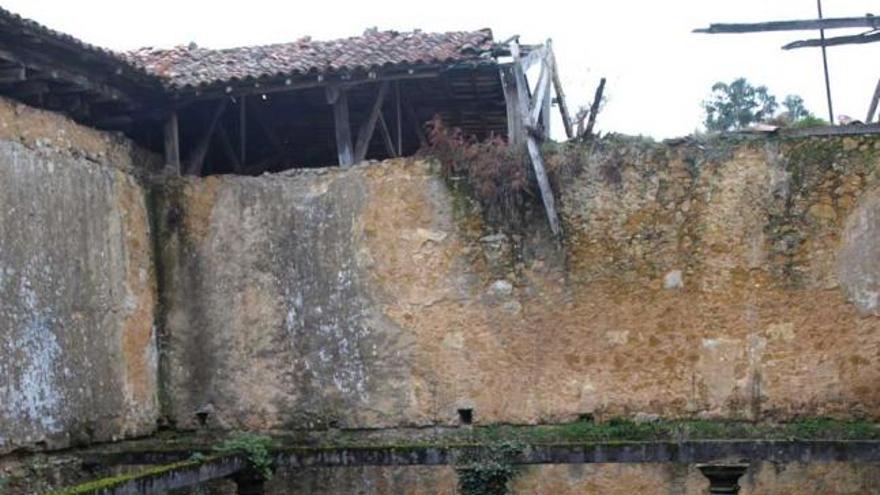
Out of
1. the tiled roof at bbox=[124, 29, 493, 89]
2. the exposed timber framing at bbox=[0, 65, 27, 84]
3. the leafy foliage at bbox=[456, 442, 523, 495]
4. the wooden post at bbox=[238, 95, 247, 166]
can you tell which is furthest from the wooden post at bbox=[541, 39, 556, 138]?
the exposed timber framing at bbox=[0, 65, 27, 84]

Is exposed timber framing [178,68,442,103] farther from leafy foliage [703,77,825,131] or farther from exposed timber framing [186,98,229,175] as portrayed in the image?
leafy foliage [703,77,825,131]

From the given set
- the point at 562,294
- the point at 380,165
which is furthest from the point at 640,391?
the point at 380,165

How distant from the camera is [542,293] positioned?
10.8 metres

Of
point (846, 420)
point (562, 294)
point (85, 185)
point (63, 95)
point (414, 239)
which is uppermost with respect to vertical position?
point (63, 95)

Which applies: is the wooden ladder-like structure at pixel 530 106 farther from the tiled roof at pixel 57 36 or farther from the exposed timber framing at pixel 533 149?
the tiled roof at pixel 57 36

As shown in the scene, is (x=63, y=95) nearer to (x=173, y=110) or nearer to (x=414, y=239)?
(x=173, y=110)

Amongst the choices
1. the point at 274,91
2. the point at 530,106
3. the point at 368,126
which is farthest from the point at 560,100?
the point at 274,91

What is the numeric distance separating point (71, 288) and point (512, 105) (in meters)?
Answer: 4.80

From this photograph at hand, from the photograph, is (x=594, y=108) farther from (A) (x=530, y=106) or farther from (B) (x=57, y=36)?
(B) (x=57, y=36)

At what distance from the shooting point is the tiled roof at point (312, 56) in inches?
426

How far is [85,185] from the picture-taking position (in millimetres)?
10453

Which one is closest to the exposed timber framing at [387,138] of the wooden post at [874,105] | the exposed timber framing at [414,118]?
the exposed timber framing at [414,118]

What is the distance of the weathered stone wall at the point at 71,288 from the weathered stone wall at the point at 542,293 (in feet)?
1.72

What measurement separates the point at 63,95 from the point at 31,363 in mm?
2734
